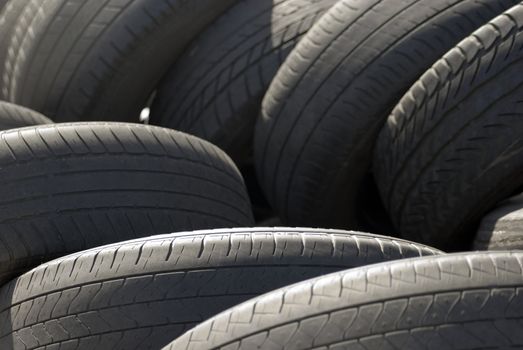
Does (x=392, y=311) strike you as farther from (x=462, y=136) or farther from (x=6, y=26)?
(x=6, y=26)

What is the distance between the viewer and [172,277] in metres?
2.77

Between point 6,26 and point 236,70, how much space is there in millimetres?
928

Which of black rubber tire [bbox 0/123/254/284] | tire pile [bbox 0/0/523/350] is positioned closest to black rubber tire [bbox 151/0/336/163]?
tire pile [bbox 0/0/523/350]

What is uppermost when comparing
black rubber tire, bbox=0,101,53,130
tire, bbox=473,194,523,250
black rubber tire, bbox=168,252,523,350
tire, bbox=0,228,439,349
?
black rubber tire, bbox=168,252,523,350

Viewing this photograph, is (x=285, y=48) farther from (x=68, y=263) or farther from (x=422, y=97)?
(x=68, y=263)

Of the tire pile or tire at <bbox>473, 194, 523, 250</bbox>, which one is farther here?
tire at <bbox>473, 194, 523, 250</bbox>

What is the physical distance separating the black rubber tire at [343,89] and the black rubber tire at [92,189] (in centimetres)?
53

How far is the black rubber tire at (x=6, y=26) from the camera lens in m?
4.46

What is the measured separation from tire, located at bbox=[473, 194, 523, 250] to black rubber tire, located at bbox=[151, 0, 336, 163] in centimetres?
103

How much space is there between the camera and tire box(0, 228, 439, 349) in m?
2.74

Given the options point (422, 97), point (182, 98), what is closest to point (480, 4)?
point (422, 97)

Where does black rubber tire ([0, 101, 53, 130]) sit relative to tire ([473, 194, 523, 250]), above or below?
above

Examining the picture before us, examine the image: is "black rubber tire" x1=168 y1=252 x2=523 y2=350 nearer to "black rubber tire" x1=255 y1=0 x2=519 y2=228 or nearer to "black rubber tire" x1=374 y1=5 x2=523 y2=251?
"black rubber tire" x1=374 y1=5 x2=523 y2=251

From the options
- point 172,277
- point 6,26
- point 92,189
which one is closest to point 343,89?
point 92,189
